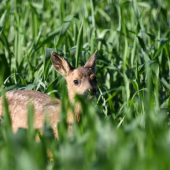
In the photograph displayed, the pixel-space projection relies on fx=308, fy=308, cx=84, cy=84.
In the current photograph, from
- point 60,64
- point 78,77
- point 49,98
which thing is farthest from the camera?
point 60,64

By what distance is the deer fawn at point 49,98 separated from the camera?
3.16 metres

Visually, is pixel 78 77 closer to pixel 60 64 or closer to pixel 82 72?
pixel 82 72

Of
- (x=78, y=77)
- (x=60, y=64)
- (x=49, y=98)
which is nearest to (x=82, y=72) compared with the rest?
(x=78, y=77)

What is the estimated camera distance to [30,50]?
14.1 ft

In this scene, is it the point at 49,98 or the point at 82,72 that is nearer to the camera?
the point at 49,98

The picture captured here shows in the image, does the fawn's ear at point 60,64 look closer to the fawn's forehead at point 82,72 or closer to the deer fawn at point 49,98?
the deer fawn at point 49,98

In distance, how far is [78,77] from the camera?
11.1ft

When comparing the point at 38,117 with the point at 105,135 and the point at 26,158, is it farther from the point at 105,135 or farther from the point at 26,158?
the point at 26,158

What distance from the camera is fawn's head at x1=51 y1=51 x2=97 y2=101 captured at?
3285mm

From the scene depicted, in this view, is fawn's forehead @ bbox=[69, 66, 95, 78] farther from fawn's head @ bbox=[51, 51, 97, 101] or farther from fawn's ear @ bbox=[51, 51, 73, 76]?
fawn's ear @ bbox=[51, 51, 73, 76]

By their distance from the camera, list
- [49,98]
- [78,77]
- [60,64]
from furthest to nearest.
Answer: [60,64] → [78,77] → [49,98]

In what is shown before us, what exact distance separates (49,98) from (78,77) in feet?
1.33

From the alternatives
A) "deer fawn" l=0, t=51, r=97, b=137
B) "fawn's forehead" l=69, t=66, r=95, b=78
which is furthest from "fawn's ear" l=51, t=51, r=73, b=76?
"fawn's forehead" l=69, t=66, r=95, b=78

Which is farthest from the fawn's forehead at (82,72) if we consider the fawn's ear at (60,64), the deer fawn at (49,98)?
the fawn's ear at (60,64)
